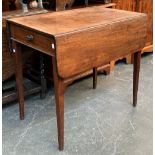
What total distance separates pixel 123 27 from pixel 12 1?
1114 millimetres

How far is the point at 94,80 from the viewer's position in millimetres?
2490

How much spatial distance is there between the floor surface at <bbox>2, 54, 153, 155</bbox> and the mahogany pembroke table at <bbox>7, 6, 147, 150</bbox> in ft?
0.57

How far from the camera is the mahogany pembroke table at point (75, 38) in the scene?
4.92ft

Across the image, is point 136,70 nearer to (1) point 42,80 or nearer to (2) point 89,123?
(2) point 89,123

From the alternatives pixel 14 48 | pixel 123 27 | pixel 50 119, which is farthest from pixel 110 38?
pixel 50 119

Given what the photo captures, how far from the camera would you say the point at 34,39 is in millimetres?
1608

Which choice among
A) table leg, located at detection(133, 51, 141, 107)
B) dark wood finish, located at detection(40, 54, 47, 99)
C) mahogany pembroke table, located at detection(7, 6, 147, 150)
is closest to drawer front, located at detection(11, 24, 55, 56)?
mahogany pembroke table, located at detection(7, 6, 147, 150)

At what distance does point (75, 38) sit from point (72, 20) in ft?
0.84

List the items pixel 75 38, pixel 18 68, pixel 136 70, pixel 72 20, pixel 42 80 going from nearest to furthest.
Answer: pixel 75 38 → pixel 72 20 → pixel 18 68 → pixel 136 70 → pixel 42 80

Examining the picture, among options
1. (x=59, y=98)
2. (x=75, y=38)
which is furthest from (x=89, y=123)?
(x=75, y=38)

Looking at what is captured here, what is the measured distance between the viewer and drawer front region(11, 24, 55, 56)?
59.3 inches

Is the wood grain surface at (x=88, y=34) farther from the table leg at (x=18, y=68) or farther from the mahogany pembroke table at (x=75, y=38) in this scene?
the table leg at (x=18, y=68)

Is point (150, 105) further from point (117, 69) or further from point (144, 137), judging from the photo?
point (117, 69)

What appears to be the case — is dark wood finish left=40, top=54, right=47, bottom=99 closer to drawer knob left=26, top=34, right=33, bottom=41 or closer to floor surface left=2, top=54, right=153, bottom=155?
floor surface left=2, top=54, right=153, bottom=155
